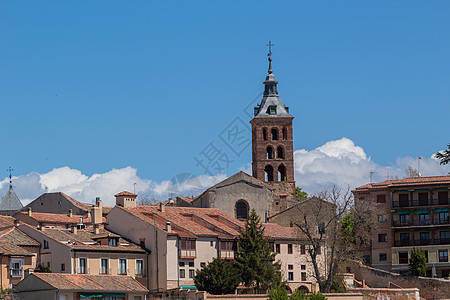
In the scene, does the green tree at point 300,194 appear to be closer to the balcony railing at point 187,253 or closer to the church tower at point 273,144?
the church tower at point 273,144

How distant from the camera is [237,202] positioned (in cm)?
11294

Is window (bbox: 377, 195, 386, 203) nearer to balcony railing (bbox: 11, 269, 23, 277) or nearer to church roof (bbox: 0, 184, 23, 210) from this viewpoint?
balcony railing (bbox: 11, 269, 23, 277)

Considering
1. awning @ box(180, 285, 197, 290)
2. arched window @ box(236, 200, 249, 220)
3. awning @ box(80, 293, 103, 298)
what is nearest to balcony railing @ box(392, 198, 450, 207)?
arched window @ box(236, 200, 249, 220)

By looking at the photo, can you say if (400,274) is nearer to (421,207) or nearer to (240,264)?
(421,207)

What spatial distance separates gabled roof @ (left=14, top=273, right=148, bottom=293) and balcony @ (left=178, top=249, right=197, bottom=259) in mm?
8264

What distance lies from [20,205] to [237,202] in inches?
1247

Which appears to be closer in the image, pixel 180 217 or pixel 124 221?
pixel 124 221

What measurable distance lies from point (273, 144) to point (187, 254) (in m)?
43.7

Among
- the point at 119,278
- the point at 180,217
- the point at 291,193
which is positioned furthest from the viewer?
the point at 291,193

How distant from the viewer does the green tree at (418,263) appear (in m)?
94.4

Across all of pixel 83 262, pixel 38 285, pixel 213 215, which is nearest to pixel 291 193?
pixel 213 215

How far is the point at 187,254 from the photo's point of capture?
8719 cm

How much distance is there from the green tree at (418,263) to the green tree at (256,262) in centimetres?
1492

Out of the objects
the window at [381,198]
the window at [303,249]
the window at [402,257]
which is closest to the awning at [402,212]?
the window at [381,198]
